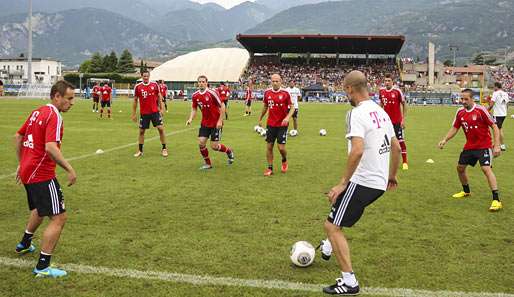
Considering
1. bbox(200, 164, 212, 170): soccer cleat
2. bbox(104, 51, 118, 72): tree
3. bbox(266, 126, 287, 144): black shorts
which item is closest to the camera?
bbox(266, 126, 287, 144): black shorts

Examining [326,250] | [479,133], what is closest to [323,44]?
[479,133]

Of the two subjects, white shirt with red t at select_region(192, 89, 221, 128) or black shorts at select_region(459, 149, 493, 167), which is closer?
black shorts at select_region(459, 149, 493, 167)

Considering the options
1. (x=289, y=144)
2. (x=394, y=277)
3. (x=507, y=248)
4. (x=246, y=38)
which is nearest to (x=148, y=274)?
(x=394, y=277)

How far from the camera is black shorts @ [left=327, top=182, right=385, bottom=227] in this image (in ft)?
15.1

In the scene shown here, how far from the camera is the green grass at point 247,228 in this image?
16.3 feet

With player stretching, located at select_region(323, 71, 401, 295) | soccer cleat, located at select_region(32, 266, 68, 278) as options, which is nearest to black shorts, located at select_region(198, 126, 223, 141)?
soccer cleat, located at select_region(32, 266, 68, 278)

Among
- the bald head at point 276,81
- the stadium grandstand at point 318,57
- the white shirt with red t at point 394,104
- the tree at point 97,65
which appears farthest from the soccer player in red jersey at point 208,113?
the tree at point 97,65

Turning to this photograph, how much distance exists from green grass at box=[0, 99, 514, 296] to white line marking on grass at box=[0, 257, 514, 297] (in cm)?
10

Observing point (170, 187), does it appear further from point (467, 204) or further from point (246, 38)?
point (246, 38)

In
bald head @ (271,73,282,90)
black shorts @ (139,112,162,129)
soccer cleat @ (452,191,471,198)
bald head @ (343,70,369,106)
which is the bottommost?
soccer cleat @ (452,191,471,198)

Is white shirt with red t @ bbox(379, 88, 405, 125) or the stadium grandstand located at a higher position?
the stadium grandstand

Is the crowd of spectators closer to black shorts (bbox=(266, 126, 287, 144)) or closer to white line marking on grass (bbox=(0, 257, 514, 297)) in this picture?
black shorts (bbox=(266, 126, 287, 144))

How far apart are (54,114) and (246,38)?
63526 millimetres

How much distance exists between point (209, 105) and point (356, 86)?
721 centimetres
